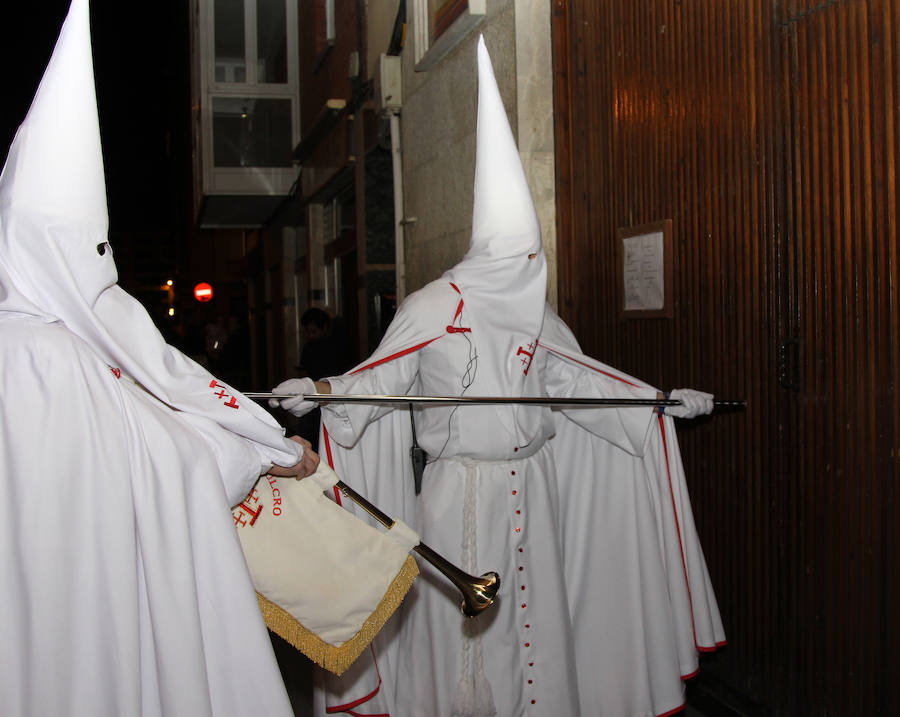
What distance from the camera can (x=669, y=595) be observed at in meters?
3.71

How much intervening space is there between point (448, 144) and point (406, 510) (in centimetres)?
332

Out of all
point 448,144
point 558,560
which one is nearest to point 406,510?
point 558,560

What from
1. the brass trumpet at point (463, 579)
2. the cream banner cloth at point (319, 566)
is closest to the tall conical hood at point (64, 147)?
the cream banner cloth at point (319, 566)

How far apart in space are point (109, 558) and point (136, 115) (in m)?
26.3

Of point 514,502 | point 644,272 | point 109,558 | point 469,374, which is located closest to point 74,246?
point 109,558

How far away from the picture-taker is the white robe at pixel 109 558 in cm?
195

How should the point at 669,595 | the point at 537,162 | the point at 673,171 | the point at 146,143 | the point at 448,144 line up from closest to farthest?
the point at 669,595 → the point at 673,171 → the point at 537,162 → the point at 448,144 → the point at 146,143

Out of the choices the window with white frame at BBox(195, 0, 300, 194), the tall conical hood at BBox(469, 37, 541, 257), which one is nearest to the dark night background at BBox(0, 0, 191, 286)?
the window with white frame at BBox(195, 0, 300, 194)

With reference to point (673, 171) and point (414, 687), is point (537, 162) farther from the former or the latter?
point (414, 687)

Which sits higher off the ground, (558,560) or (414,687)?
(558,560)

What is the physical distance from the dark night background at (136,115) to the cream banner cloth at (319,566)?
1283 cm

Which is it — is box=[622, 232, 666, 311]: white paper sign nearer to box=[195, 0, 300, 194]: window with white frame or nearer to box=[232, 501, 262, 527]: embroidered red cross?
box=[232, 501, 262, 527]: embroidered red cross

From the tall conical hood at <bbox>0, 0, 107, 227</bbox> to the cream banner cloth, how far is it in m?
1.02

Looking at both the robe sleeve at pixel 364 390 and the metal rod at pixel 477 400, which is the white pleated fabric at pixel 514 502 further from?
the metal rod at pixel 477 400
